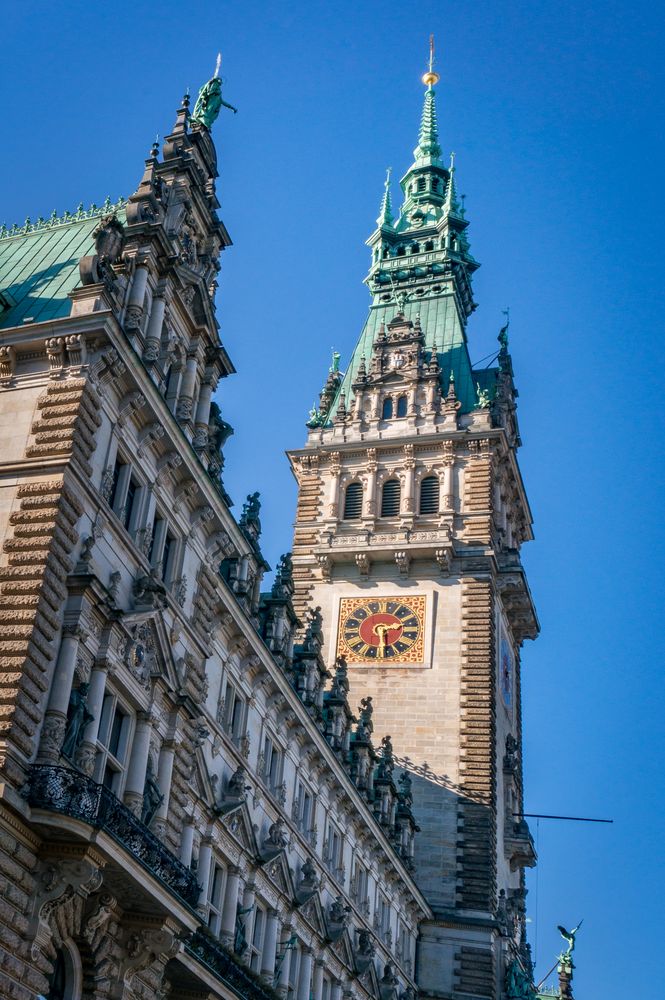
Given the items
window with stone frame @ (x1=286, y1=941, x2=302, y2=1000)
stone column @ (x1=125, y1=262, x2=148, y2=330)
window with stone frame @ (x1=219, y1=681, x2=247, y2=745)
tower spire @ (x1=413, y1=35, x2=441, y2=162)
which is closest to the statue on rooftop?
stone column @ (x1=125, y1=262, x2=148, y2=330)

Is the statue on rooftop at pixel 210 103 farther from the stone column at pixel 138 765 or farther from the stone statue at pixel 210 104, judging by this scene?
the stone column at pixel 138 765

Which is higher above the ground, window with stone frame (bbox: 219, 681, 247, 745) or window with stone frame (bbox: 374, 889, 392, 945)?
window with stone frame (bbox: 219, 681, 247, 745)

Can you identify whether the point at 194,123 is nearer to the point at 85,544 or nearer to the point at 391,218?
the point at 85,544

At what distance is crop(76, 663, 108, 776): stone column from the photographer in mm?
24453

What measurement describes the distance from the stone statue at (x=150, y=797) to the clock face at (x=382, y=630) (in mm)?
32672

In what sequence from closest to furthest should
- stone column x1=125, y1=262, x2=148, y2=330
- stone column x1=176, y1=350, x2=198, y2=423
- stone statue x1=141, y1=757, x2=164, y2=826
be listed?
stone statue x1=141, y1=757, x2=164, y2=826 < stone column x1=125, y1=262, x2=148, y2=330 < stone column x1=176, y1=350, x2=198, y2=423

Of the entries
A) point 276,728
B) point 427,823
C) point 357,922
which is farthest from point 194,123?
point 427,823

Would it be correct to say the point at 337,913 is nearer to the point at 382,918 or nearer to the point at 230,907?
the point at 382,918

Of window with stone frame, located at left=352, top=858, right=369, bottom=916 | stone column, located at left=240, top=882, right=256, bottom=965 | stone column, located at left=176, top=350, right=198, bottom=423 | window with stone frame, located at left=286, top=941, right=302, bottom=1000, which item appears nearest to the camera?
stone column, located at left=176, top=350, right=198, bottom=423

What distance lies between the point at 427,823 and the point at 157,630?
30849mm

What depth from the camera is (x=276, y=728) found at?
39.8m

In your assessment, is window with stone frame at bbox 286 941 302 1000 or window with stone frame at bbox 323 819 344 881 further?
window with stone frame at bbox 323 819 344 881

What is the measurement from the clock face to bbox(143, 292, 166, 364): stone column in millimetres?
31548

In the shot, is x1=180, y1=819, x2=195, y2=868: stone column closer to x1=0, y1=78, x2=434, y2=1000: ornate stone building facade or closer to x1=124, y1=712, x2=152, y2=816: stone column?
x1=0, y1=78, x2=434, y2=1000: ornate stone building facade
